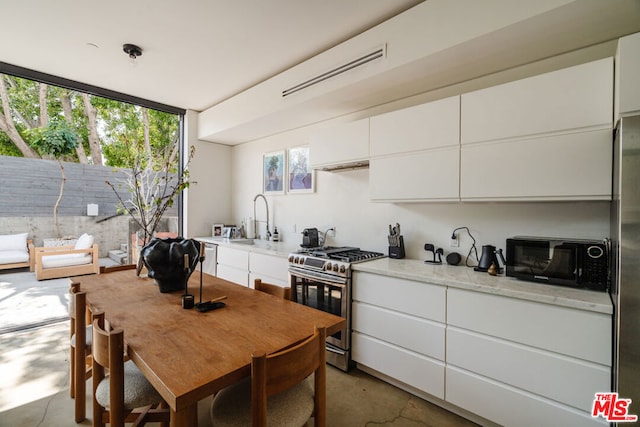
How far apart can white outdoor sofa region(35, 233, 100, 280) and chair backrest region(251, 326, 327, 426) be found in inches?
167

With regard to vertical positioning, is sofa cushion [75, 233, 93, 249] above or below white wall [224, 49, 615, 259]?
below

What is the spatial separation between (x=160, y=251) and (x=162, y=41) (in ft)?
6.37

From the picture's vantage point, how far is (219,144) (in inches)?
184

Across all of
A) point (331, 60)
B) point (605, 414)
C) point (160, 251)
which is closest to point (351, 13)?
point (331, 60)

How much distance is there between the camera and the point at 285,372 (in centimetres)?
104

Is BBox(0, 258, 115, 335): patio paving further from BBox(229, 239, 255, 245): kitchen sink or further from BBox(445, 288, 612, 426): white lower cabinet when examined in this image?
BBox(445, 288, 612, 426): white lower cabinet

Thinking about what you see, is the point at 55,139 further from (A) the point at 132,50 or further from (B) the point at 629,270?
(B) the point at 629,270

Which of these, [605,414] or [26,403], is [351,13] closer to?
[605,414]

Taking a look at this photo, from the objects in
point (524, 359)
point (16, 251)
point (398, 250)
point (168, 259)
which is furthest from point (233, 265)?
point (524, 359)

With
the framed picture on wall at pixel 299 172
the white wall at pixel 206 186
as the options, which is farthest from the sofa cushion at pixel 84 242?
the framed picture on wall at pixel 299 172

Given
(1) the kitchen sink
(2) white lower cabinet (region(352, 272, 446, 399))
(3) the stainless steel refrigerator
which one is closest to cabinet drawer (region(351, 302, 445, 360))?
(2) white lower cabinet (region(352, 272, 446, 399))

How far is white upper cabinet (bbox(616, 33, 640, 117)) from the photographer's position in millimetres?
1357
